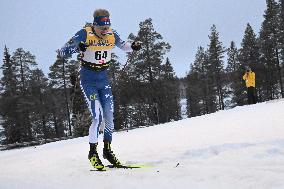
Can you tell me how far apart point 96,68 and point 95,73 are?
0.08 meters

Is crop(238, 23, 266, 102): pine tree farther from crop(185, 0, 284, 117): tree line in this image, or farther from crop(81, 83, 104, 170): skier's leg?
crop(81, 83, 104, 170): skier's leg

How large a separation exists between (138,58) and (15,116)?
15866mm

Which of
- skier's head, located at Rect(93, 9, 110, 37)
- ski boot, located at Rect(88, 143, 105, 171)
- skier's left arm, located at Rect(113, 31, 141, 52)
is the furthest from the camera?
skier's left arm, located at Rect(113, 31, 141, 52)

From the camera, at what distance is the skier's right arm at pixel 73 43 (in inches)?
262

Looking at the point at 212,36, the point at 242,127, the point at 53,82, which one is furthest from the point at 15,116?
the point at 242,127

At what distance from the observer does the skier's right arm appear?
262 inches

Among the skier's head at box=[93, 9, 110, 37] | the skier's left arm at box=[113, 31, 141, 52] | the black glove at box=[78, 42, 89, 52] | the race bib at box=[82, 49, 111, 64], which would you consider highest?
the skier's head at box=[93, 9, 110, 37]

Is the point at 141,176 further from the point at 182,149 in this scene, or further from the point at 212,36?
the point at 212,36

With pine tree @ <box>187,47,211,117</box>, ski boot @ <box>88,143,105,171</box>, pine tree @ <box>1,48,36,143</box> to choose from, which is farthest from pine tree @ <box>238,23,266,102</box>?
ski boot @ <box>88,143,105,171</box>

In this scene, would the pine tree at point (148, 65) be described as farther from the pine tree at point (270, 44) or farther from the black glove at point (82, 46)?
the black glove at point (82, 46)

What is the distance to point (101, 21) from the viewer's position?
6750mm

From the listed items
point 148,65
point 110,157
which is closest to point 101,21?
point 110,157

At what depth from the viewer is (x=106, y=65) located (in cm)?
694

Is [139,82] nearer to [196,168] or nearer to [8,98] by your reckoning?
[8,98]
